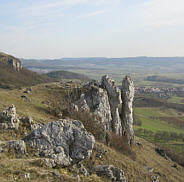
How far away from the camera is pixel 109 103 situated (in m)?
59.0

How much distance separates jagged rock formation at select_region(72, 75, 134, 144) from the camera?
55125 millimetres

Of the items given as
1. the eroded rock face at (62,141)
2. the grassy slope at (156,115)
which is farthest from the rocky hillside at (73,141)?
the grassy slope at (156,115)

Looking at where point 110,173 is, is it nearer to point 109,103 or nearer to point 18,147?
point 18,147

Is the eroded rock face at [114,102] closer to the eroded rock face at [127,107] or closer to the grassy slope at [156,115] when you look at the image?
the eroded rock face at [127,107]

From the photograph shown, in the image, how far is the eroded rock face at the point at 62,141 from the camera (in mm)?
19656

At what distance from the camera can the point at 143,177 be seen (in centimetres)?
3572

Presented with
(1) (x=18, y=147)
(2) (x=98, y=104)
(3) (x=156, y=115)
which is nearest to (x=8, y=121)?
(1) (x=18, y=147)

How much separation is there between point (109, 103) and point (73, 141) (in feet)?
126

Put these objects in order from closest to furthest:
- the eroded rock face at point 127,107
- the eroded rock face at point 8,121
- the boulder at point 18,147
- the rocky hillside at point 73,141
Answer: the rocky hillside at point 73,141 < the boulder at point 18,147 < the eroded rock face at point 8,121 < the eroded rock face at point 127,107

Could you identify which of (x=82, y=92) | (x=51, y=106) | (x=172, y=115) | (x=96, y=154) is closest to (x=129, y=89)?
(x=82, y=92)

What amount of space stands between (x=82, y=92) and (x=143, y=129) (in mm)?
66369

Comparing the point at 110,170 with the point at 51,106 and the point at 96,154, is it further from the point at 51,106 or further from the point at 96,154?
the point at 51,106

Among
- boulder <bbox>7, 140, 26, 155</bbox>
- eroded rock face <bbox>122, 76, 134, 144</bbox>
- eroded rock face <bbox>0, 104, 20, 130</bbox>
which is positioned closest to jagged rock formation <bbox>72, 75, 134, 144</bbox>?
eroded rock face <bbox>122, 76, 134, 144</bbox>

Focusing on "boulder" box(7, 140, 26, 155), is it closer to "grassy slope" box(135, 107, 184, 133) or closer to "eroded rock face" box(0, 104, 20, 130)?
"eroded rock face" box(0, 104, 20, 130)
